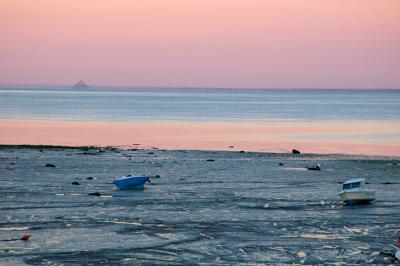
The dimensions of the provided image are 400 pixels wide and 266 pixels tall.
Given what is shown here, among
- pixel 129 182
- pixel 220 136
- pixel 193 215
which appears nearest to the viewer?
pixel 193 215

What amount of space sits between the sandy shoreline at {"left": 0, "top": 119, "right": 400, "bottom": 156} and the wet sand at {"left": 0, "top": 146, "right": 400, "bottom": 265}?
19.1 metres

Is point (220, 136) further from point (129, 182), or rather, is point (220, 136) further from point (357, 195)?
point (357, 195)

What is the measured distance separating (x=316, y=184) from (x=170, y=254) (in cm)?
1883

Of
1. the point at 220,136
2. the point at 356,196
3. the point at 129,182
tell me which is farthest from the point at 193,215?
the point at 220,136

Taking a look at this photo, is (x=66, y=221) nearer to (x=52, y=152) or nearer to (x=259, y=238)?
(x=259, y=238)

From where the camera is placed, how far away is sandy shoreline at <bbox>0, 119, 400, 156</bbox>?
69.4m

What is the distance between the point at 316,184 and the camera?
40062 millimetres

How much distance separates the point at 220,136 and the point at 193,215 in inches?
2117

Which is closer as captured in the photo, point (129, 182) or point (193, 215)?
point (193, 215)

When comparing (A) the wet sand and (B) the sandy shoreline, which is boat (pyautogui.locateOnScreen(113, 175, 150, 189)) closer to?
(A) the wet sand

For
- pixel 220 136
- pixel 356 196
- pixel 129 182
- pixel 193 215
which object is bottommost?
pixel 193 215

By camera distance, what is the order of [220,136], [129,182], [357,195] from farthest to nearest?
1. [220,136]
2. [129,182]
3. [357,195]

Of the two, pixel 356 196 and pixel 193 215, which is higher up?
pixel 356 196

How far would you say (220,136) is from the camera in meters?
83.0
